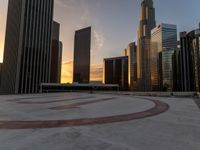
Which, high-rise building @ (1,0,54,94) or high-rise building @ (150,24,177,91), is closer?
high-rise building @ (1,0,54,94)

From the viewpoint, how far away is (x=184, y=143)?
515cm

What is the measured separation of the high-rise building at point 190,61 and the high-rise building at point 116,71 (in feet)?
273

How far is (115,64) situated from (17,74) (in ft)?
398

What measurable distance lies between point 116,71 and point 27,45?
114 meters

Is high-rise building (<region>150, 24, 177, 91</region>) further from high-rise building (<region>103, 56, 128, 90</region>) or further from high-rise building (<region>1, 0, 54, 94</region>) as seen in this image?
high-rise building (<region>1, 0, 54, 94</region>)

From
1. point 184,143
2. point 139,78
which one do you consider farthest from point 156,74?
point 184,143

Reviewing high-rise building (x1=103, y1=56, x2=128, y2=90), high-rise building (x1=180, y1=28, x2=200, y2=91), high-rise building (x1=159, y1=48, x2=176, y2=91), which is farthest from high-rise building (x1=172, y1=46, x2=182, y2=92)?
high-rise building (x1=103, y1=56, x2=128, y2=90)

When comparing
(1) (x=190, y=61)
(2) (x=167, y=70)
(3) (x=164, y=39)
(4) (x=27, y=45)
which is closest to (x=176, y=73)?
(1) (x=190, y=61)

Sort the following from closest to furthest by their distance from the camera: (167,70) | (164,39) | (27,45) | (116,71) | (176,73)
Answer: (27,45) → (176,73) → (167,70) → (164,39) → (116,71)

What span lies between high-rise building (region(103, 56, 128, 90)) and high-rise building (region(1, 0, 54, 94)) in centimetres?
9352

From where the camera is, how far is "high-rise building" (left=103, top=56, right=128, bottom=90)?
186 m

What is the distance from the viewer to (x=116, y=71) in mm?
191500

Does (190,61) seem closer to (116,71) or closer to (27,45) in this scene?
(116,71)

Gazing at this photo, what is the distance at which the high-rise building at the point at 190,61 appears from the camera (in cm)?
9593
